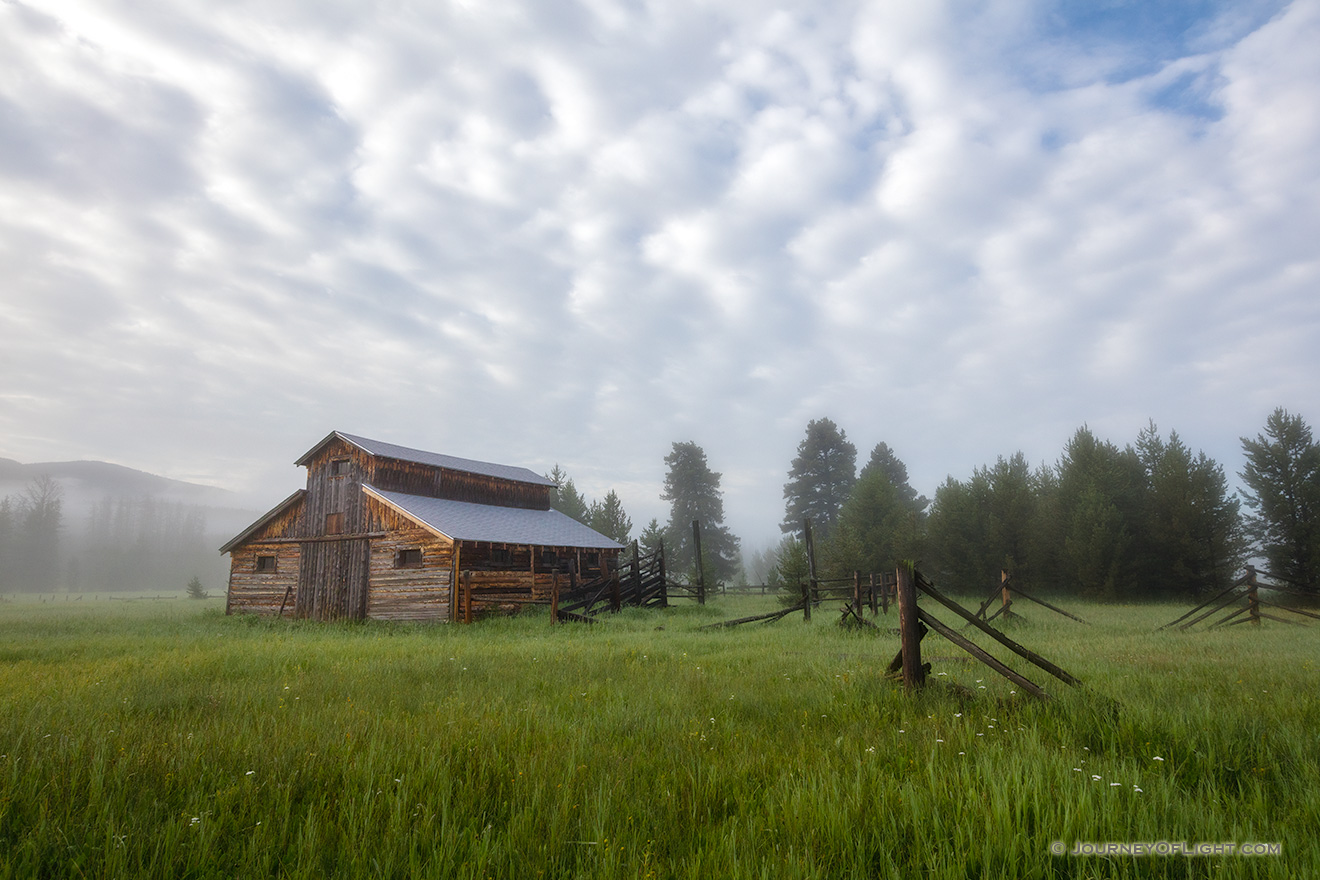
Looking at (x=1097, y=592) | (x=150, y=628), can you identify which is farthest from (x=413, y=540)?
(x=1097, y=592)

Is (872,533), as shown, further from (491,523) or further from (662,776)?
(662,776)

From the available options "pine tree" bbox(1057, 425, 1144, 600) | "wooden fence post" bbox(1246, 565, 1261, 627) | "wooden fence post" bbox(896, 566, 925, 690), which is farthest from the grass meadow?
"pine tree" bbox(1057, 425, 1144, 600)

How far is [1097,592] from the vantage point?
112 feet

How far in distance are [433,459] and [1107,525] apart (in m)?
38.2

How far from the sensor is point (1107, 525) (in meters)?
34.3

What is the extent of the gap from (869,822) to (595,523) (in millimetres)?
49658

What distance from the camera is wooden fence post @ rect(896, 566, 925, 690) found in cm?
694

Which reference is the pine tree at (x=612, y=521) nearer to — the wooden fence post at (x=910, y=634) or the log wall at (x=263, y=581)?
the log wall at (x=263, y=581)

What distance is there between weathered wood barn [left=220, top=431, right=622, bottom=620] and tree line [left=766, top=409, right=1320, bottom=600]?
1492cm

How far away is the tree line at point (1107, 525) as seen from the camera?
104 ft

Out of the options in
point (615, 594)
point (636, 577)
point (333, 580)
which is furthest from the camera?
point (636, 577)

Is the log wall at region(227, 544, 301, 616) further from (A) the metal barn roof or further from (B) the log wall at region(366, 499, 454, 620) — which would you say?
(A) the metal barn roof

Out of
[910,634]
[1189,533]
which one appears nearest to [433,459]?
[910,634]

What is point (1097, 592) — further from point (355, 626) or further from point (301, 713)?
point (301, 713)
